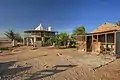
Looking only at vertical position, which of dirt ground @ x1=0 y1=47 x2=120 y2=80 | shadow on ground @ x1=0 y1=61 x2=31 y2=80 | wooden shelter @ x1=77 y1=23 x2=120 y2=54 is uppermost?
wooden shelter @ x1=77 y1=23 x2=120 y2=54

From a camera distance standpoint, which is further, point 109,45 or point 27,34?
point 27,34

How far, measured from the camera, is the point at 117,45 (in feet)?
52.3

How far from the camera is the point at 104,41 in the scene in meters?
21.5

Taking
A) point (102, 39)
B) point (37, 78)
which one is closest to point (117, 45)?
point (102, 39)

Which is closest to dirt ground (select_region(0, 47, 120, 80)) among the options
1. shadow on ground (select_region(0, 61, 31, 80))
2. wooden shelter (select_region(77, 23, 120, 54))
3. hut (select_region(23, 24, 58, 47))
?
shadow on ground (select_region(0, 61, 31, 80))

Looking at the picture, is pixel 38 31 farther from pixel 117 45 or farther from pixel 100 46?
pixel 117 45

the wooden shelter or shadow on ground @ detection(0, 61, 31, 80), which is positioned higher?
the wooden shelter

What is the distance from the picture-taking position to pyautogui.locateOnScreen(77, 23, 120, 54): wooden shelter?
15953mm

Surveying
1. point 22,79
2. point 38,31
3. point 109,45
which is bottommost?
point 22,79

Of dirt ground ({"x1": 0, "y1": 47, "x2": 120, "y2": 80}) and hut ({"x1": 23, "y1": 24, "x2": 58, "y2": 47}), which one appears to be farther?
hut ({"x1": 23, "y1": 24, "x2": 58, "y2": 47})

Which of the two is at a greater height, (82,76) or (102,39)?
(102,39)

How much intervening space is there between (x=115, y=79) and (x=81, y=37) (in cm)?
1744

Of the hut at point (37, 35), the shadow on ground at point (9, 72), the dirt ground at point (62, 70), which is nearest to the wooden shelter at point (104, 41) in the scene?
the dirt ground at point (62, 70)

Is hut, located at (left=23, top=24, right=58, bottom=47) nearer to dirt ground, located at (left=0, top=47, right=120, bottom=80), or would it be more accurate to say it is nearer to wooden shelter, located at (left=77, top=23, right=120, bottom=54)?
wooden shelter, located at (left=77, top=23, right=120, bottom=54)
